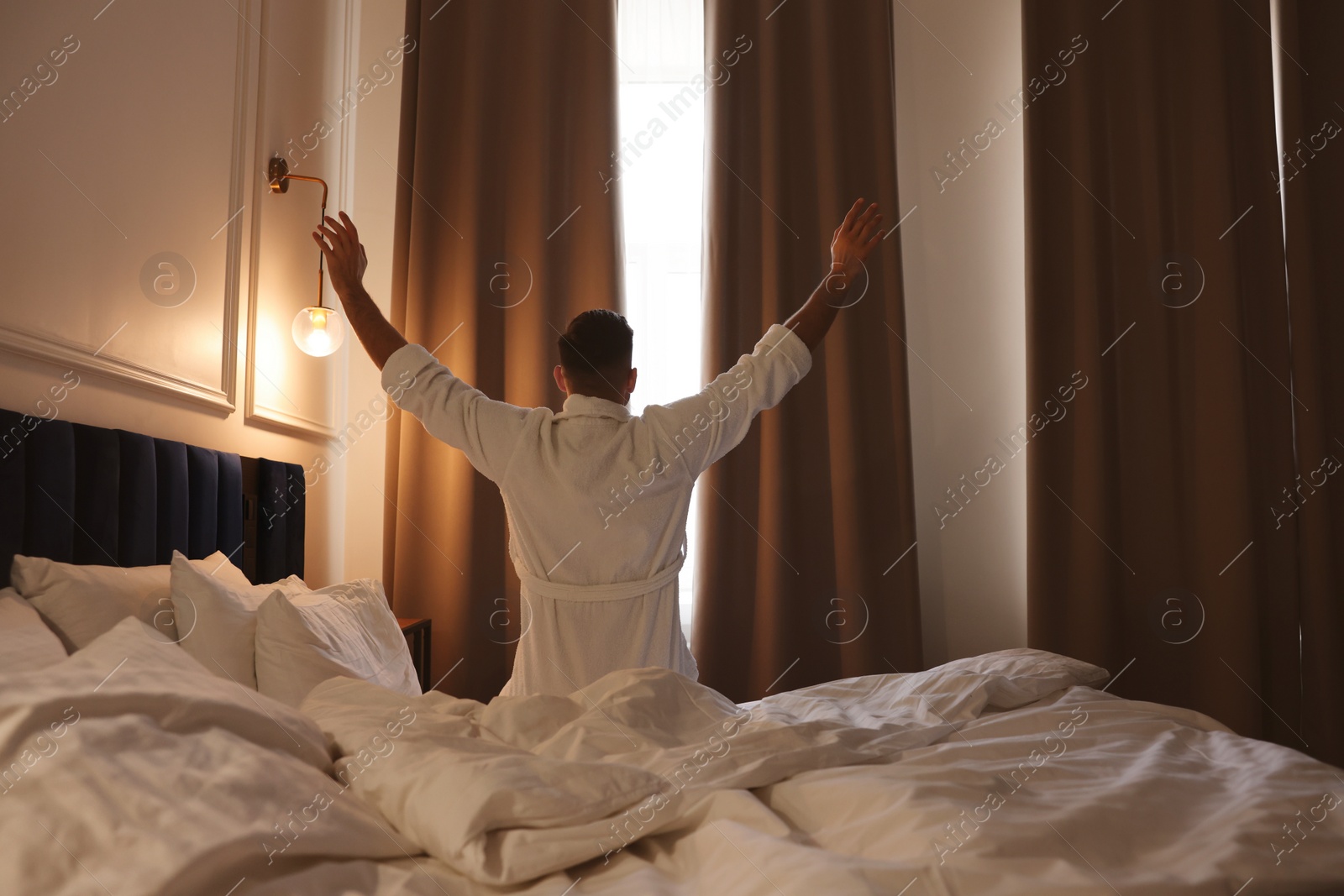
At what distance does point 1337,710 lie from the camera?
3152mm

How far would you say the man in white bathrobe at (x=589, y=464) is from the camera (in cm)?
176

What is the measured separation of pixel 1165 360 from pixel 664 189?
210cm

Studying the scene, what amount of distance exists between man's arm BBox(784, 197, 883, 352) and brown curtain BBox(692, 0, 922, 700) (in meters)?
1.49

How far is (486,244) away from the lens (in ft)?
11.8

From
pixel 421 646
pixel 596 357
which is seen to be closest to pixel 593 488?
pixel 596 357

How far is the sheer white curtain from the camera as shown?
3.71m

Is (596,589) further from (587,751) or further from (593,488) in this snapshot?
(587,751)

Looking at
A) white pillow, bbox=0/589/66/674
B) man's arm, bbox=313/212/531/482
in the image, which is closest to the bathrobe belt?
man's arm, bbox=313/212/531/482

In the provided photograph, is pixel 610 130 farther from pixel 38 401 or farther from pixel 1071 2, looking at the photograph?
pixel 38 401

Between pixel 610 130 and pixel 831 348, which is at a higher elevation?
pixel 610 130

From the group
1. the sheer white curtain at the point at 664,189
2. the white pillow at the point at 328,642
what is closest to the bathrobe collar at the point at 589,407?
the white pillow at the point at 328,642

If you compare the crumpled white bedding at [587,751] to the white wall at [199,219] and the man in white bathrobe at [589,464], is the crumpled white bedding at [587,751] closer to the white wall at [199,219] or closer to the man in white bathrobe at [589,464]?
the man in white bathrobe at [589,464]

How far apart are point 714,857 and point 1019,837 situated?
1.09 ft

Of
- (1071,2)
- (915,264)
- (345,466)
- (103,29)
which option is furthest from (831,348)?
(103,29)
